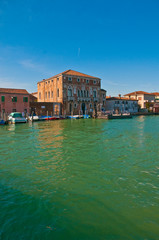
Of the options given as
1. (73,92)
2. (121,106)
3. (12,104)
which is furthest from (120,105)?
(12,104)

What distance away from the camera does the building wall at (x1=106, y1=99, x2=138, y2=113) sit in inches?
2143

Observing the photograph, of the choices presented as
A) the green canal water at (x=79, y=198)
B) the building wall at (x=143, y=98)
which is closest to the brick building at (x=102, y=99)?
the building wall at (x=143, y=98)

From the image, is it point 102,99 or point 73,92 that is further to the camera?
point 102,99

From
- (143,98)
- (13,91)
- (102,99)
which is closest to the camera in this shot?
(13,91)

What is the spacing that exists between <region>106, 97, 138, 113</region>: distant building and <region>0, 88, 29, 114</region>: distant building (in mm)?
25439

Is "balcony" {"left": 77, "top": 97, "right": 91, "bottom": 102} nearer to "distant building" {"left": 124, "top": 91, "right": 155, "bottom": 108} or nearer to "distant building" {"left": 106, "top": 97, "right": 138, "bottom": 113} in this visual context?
"distant building" {"left": 106, "top": 97, "right": 138, "bottom": 113}

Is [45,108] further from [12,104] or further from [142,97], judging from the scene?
[142,97]

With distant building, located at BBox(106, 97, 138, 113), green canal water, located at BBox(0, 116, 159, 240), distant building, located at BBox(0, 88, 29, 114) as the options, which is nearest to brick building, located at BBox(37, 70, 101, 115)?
distant building, located at BBox(106, 97, 138, 113)

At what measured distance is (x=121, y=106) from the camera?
56.0 meters

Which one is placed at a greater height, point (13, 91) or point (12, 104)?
point (13, 91)

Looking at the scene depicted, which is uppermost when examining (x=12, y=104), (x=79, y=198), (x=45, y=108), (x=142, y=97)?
(x=142, y=97)

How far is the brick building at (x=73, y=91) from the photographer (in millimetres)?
44062

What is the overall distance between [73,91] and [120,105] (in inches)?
686

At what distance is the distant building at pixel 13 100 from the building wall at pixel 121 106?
83.5 feet
